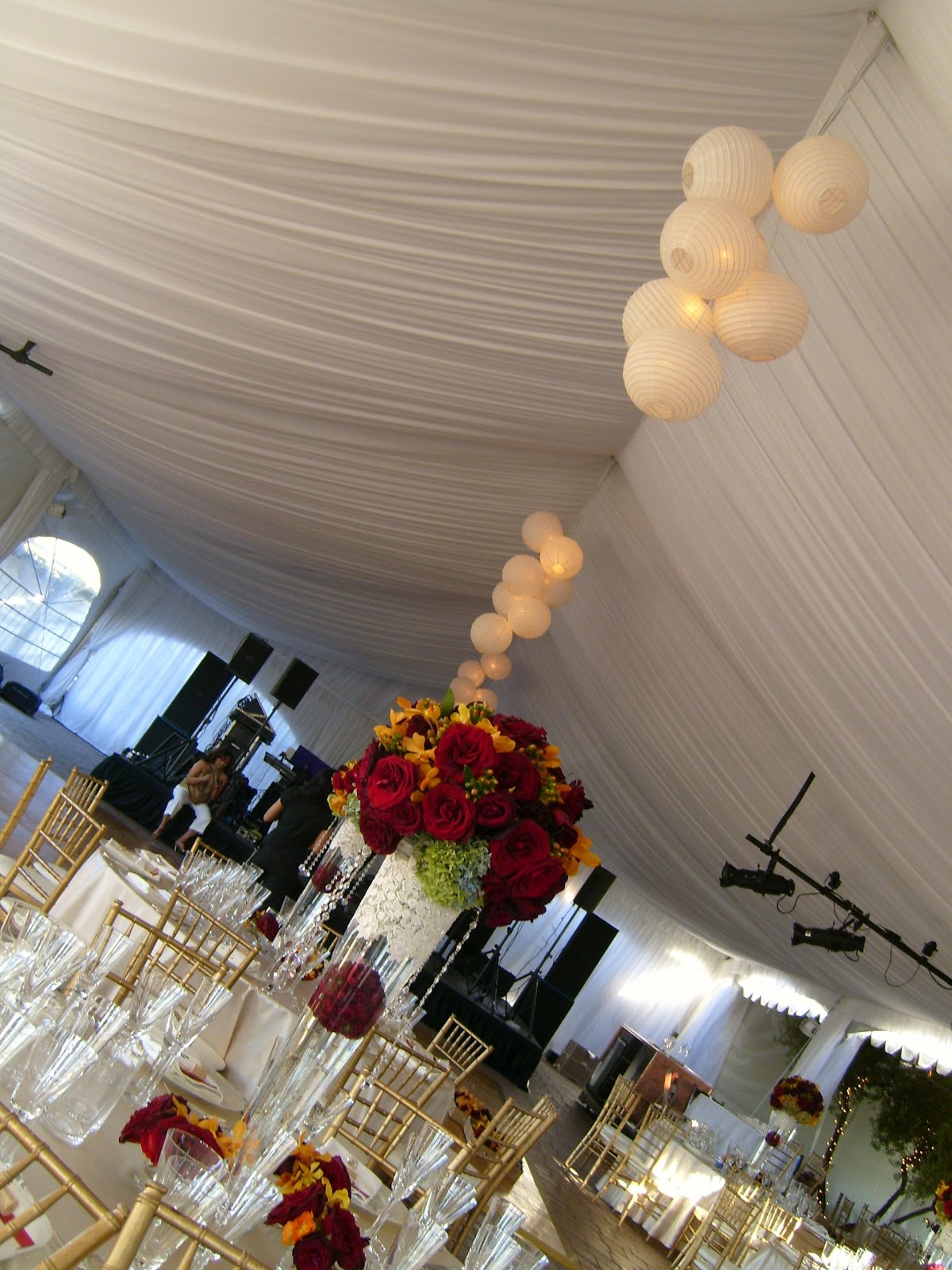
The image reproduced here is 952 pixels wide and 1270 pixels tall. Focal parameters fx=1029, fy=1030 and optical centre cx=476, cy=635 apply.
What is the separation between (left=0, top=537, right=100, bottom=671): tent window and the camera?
48.5 feet

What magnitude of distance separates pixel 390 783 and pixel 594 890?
10655 mm

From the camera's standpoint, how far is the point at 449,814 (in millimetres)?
2504

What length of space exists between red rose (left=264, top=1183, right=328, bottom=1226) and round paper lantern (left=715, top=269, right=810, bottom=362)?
78.7 inches

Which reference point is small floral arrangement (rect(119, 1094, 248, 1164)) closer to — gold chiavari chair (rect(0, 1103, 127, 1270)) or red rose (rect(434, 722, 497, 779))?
gold chiavari chair (rect(0, 1103, 127, 1270))

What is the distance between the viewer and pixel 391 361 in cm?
518

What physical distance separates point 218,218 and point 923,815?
4.38m

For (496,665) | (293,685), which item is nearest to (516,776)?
(496,665)

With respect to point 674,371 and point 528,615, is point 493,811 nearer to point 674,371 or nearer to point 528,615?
point 674,371

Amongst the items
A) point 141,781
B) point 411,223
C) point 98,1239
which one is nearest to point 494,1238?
point 98,1239

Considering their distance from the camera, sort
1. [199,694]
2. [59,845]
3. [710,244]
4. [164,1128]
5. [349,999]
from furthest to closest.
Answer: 1. [199,694]
2. [59,845]
3. [710,244]
4. [349,999]
5. [164,1128]

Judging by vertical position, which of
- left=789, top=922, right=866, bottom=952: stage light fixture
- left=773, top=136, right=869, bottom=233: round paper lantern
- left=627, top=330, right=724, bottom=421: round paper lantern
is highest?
left=773, top=136, right=869, bottom=233: round paper lantern

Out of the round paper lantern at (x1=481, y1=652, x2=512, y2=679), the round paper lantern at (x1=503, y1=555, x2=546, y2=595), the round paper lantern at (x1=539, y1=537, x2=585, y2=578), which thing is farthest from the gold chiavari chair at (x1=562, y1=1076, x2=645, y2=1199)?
the round paper lantern at (x1=539, y1=537, x2=585, y2=578)

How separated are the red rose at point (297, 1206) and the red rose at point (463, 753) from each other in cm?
130

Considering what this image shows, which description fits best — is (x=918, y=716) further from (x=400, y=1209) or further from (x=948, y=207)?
(x=400, y=1209)
